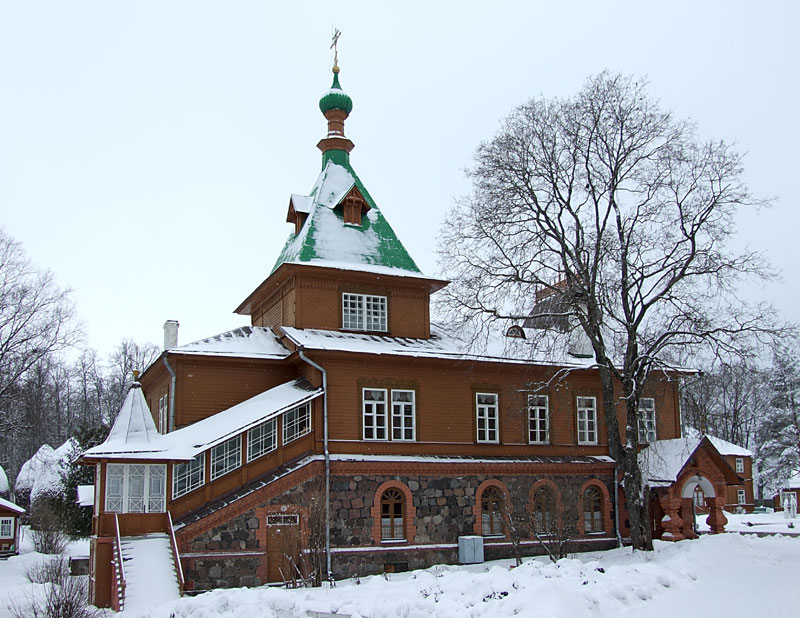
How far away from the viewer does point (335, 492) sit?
20.2 meters

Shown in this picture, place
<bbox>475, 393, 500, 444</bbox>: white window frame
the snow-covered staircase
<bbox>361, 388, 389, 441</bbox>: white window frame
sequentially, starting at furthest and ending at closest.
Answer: <bbox>475, 393, 500, 444</bbox>: white window frame → <bbox>361, 388, 389, 441</bbox>: white window frame → the snow-covered staircase

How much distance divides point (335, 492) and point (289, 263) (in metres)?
6.38

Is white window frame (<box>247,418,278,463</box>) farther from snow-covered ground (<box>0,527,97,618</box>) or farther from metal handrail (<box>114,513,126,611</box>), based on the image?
snow-covered ground (<box>0,527,97,618</box>)

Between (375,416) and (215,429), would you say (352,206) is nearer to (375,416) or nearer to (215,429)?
(375,416)

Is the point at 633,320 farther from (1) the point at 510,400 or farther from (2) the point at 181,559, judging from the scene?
(2) the point at 181,559

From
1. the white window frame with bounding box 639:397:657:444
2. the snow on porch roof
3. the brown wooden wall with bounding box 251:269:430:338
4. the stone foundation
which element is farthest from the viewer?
the white window frame with bounding box 639:397:657:444

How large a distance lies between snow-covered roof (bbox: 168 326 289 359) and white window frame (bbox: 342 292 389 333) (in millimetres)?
2099


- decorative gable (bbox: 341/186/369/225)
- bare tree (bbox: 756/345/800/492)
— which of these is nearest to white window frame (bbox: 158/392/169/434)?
decorative gable (bbox: 341/186/369/225)

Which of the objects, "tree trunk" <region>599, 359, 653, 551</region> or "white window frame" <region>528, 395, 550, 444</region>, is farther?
"white window frame" <region>528, 395, 550, 444</region>

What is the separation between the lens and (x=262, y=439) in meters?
20.6

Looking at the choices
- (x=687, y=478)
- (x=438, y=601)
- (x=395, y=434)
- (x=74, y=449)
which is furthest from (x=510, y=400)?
(x=74, y=449)

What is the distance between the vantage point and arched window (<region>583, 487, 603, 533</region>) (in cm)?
2408

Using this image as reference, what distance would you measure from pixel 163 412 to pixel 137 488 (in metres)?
4.55

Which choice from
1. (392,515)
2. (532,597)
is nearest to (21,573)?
(392,515)
